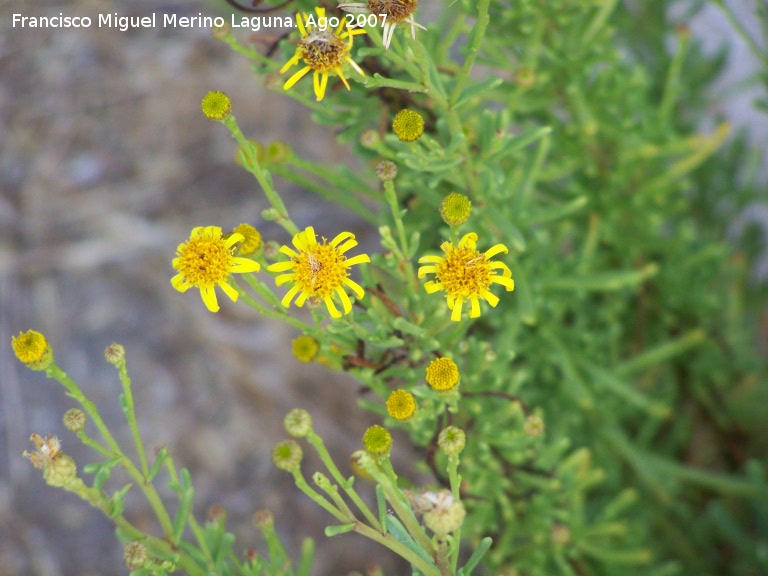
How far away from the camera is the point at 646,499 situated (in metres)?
2.65

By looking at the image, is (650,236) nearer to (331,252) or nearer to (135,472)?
(331,252)

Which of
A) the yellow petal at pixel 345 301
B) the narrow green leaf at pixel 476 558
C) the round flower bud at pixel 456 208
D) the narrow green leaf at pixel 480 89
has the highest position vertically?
the narrow green leaf at pixel 480 89

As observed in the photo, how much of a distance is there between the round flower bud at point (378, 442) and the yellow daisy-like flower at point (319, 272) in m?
0.22

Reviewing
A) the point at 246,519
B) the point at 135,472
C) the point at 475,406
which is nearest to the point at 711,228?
the point at 475,406

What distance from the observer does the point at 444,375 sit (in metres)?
1.22

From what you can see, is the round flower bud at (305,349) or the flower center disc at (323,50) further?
the round flower bud at (305,349)

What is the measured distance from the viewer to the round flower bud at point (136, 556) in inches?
47.8

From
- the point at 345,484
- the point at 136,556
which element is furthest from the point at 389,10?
the point at 136,556

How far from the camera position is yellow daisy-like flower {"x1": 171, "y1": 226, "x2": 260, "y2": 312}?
1256 mm

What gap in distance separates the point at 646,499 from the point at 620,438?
1.38 feet

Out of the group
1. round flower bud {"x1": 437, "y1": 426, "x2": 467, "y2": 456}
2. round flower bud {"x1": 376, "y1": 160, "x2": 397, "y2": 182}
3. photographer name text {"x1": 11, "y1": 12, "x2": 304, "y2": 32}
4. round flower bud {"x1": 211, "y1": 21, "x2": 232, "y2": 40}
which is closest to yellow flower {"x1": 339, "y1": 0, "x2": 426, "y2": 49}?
round flower bud {"x1": 376, "y1": 160, "x2": 397, "y2": 182}

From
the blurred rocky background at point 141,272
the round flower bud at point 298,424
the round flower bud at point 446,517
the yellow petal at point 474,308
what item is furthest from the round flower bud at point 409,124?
the blurred rocky background at point 141,272

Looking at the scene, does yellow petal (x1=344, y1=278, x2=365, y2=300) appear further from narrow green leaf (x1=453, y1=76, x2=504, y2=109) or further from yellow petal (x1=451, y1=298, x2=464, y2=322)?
narrow green leaf (x1=453, y1=76, x2=504, y2=109)

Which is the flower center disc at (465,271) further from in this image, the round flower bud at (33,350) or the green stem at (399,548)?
the round flower bud at (33,350)
